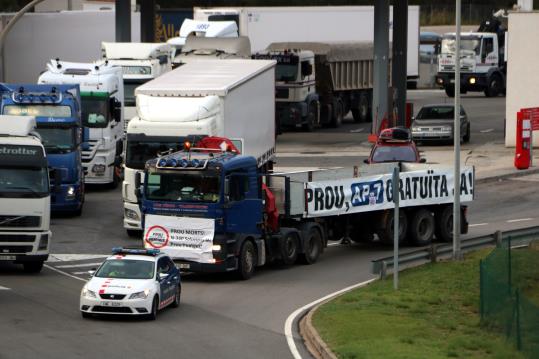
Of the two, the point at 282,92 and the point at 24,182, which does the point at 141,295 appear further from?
the point at 282,92

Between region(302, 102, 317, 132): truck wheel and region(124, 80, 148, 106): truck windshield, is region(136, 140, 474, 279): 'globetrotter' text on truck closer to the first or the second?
region(124, 80, 148, 106): truck windshield

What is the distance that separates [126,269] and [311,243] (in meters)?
7.95

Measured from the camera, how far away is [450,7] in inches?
4796

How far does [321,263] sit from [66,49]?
40.4m

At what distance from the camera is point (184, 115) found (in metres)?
36.3

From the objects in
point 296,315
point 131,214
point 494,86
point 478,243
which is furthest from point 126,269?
point 494,86

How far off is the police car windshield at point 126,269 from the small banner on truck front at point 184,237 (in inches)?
138

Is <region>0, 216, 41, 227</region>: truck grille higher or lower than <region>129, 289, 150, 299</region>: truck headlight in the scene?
higher

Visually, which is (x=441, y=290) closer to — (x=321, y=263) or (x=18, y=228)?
(x=321, y=263)

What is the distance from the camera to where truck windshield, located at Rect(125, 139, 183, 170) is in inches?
1427

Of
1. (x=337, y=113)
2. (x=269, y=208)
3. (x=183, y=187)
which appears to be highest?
(x=337, y=113)

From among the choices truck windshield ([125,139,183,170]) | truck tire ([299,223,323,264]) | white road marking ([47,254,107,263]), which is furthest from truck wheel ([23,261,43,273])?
truck tire ([299,223,323,264])

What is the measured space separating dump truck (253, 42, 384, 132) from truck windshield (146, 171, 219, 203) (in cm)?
2926

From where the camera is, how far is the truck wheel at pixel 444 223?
37188mm
